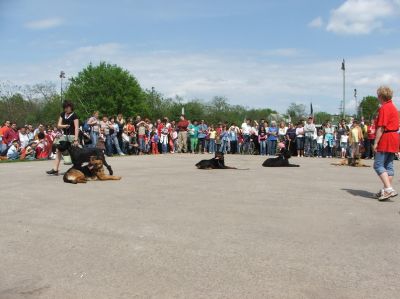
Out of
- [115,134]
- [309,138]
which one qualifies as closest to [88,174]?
[115,134]

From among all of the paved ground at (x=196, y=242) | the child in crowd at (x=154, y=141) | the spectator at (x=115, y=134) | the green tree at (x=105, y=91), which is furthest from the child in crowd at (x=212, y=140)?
the green tree at (x=105, y=91)

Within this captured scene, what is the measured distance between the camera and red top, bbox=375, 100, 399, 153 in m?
8.87

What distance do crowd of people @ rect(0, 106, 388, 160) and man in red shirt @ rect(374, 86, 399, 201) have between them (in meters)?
8.70

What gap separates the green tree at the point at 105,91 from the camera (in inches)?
3000

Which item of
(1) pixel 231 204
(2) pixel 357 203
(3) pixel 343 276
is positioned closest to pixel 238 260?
(3) pixel 343 276

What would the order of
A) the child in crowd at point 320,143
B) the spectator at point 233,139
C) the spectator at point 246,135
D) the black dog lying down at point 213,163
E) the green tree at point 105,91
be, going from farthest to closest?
the green tree at point 105,91
the spectator at point 246,135
the spectator at point 233,139
the child in crowd at point 320,143
the black dog lying down at point 213,163

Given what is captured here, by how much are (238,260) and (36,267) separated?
6.89 feet

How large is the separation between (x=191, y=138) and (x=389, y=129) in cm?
1754

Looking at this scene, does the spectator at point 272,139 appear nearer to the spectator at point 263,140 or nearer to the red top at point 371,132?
the spectator at point 263,140

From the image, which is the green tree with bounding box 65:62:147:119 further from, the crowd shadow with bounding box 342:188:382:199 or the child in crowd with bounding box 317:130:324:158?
A: the crowd shadow with bounding box 342:188:382:199

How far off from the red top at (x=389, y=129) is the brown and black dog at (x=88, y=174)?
20.3ft

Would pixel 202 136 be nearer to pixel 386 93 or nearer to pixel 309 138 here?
pixel 309 138

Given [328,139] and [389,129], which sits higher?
[389,129]

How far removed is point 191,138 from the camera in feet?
85.2
